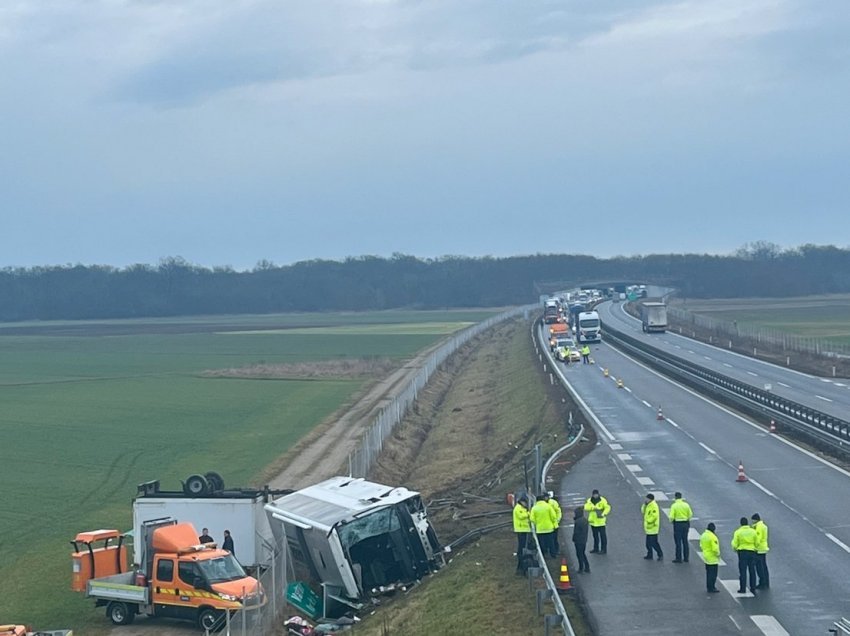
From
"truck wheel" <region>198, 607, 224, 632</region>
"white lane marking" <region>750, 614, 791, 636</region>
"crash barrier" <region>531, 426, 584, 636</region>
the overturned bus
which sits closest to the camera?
"crash barrier" <region>531, 426, 584, 636</region>

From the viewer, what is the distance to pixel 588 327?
4134 inches

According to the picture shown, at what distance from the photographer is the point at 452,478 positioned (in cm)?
4303

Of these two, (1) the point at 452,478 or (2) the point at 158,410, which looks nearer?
(1) the point at 452,478

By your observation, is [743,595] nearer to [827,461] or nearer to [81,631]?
[81,631]

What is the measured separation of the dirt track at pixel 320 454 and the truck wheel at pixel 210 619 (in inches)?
16.2

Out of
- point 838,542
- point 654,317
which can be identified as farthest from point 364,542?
point 654,317

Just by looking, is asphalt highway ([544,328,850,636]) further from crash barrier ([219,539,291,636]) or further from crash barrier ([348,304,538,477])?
crash barrier ([348,304,538,477])

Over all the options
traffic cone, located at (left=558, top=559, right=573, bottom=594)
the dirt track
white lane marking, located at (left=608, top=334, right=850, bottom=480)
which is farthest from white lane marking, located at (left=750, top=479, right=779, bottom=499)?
→ the dirt track

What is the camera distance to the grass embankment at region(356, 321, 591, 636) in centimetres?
2175

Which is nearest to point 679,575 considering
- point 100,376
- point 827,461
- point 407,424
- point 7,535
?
point 827,461

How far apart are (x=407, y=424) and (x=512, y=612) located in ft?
125

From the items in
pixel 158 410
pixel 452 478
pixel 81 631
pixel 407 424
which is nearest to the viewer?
pixel 81 631

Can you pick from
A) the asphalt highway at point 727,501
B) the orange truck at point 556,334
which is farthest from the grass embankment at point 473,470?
the orange truck at point 556,334

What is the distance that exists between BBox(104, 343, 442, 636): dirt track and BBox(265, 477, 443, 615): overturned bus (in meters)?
2.92
